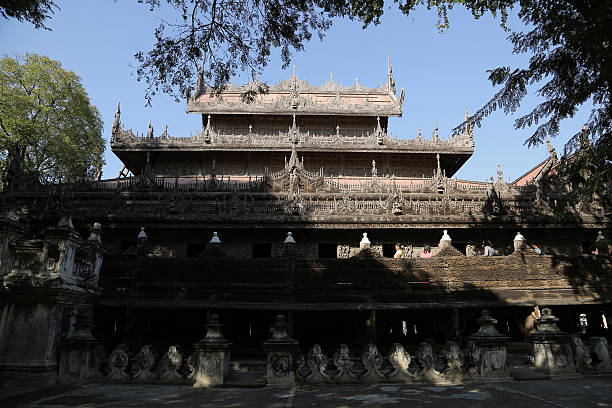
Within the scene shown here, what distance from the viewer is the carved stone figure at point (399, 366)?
7.88 meters

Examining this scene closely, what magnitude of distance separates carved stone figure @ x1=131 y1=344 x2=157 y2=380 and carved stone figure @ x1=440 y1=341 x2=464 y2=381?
5.71 meters

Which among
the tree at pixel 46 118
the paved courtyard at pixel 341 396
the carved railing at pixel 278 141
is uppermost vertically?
the tree at pixel 46 118

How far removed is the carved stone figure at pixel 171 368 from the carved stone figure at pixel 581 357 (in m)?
8.02

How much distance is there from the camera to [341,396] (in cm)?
671

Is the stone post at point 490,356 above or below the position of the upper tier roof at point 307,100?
below

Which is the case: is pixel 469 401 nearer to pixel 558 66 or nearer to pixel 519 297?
pixel 558 66

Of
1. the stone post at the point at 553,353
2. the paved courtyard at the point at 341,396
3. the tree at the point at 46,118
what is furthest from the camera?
the tree at the point at 46,118

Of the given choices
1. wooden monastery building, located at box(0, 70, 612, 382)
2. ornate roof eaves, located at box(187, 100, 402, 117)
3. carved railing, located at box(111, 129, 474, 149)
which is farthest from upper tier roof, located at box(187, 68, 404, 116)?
wooden monastery building, located at box(0, 70, 612, 382)

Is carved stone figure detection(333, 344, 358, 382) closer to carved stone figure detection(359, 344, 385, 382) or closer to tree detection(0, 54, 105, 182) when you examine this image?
carved stone figure detection(359, 344, 385, 382)

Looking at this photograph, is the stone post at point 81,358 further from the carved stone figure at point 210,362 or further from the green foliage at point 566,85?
the green foliage at point 566,85

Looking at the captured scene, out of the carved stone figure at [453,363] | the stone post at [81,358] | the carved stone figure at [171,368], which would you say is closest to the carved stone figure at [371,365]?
the carved stone figure at [453,363]

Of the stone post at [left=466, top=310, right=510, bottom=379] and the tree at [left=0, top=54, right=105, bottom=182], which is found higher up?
the tree at [left=0, top=54, right=105, bottom=182]

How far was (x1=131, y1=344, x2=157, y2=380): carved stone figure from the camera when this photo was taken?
26.2ft

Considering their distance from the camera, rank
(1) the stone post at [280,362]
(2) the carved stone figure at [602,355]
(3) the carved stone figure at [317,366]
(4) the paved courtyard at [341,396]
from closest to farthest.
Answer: (4) the paved courtyard at [341,396], (1) the stone post at [280,362], (3) the carved stone figure at [317,366], (2) the carved stone figure at [602,355]
